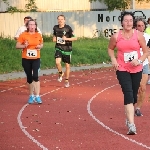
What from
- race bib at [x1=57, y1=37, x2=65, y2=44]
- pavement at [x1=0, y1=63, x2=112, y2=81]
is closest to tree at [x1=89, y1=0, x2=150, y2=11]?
pavement at [x1=0, y1=63, x2=112, y2=81]

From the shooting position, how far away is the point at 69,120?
1284cm

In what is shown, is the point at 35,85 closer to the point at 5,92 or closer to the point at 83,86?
the point at 5,92

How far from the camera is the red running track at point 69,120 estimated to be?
10.3m

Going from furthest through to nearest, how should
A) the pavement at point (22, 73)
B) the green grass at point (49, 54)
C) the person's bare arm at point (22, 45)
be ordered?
the green grass at point (49, 54), the pavement at point (22, 73), the person's bare arm at point (22, 45)

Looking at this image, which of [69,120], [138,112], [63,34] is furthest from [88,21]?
[69,120]

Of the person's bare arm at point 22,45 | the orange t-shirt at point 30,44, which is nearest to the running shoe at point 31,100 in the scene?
the orange t-shirt at point 30,44

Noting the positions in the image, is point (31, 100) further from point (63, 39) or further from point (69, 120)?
point (63, 39)

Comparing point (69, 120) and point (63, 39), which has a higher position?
point (63, 39)

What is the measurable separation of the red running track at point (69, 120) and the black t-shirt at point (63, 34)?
1.11 meters

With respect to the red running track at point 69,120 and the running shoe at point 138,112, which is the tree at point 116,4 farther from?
the running shoe at point 138,112

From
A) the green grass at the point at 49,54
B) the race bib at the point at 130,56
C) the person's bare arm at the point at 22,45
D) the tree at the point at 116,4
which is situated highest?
the race bib at the point at 130,56

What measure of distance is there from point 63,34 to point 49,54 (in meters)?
10.6

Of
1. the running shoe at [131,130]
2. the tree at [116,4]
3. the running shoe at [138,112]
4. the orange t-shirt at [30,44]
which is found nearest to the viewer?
the running shoe at [131,130]

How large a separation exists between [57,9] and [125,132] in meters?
33.8
